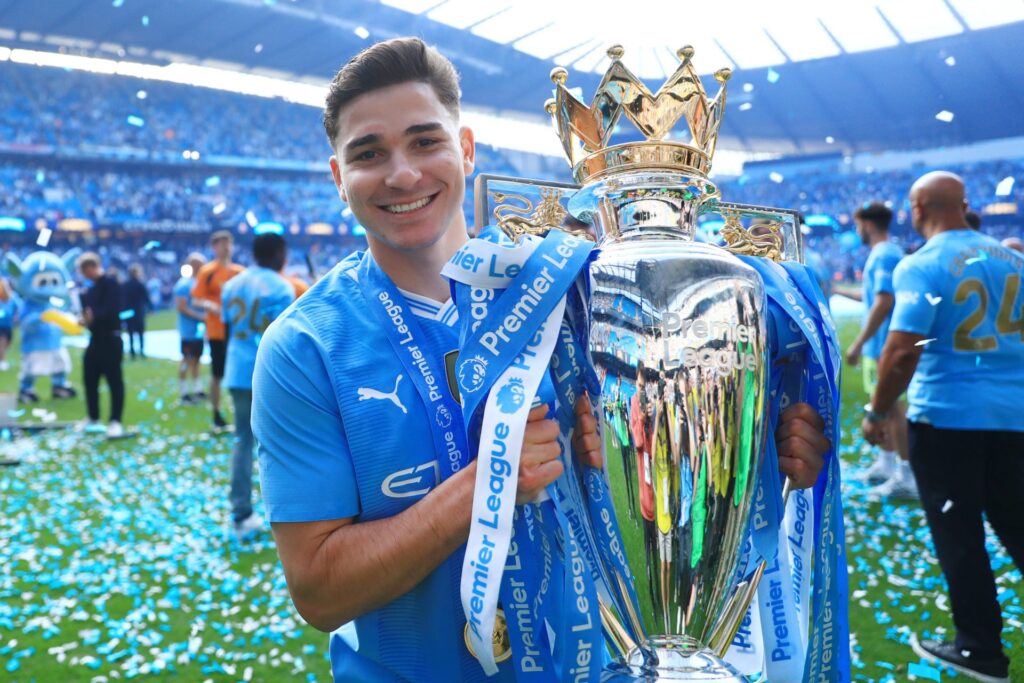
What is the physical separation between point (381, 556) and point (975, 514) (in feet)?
9.37

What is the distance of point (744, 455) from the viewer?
96 centimetres

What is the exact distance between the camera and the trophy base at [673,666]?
3.09ft

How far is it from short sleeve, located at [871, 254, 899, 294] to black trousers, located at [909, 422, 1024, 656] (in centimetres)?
224

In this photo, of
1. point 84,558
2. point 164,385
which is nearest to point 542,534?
point 84,558

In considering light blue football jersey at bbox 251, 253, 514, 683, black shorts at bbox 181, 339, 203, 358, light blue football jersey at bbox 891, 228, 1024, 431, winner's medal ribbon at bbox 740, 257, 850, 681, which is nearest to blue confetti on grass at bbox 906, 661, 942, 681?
light blue football jersey at bbox 891, 228, 1024, 431

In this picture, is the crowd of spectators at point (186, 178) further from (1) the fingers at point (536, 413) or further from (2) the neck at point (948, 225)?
(1) the fingers at point (536, 413)

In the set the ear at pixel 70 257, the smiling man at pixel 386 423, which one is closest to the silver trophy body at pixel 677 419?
the smiling man at pixel 386 423

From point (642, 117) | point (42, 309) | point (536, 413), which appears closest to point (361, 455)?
point (536, 413)

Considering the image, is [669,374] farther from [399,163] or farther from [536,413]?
[399,163]

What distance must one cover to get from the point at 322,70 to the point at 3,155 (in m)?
12.1

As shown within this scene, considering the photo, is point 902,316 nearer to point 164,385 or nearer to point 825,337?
point 825,337

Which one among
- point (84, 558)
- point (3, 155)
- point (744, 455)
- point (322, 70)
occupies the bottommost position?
point (84, 558)

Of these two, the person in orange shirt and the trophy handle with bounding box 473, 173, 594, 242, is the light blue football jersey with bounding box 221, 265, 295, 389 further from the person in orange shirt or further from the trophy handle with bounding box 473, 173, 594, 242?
the trophy handle with bounding box 473, 173, 594, 242

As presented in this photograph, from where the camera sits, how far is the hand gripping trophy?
0.93 m
